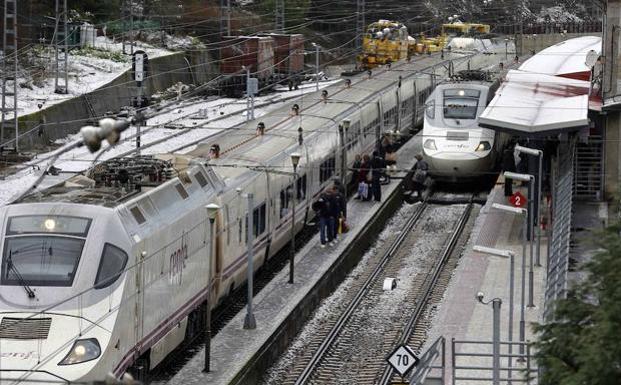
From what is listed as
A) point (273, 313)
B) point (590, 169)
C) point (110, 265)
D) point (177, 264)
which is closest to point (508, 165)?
point (590, 169)

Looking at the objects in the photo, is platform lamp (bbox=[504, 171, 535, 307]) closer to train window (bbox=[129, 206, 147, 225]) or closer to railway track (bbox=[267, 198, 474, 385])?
railway track (bbox=[267, 198, 474, 385])

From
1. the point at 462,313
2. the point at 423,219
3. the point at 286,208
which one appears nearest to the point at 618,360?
the point at 462,313

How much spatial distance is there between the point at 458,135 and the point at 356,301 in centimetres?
1157

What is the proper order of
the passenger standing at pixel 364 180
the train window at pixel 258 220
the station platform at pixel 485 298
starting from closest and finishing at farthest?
the station platform at pixel 485 298
the train window at pixel 258 220
the passenger standing at pixel 364 180

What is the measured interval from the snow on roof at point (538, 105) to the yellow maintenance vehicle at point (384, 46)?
114 ft

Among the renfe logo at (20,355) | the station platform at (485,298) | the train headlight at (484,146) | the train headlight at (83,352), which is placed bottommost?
the station platform at (485,298)

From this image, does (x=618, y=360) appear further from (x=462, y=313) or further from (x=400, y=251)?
(x=400, y=251)

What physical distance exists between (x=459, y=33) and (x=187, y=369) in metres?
64.5

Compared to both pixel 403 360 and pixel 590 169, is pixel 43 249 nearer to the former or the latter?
pixel 403 360

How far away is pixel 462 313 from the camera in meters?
28.5

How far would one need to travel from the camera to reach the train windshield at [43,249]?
20.0m

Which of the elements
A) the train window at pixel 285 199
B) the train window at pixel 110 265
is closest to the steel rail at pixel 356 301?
the train window at pixel 285 199

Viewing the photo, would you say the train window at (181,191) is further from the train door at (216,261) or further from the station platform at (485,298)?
the station platform at (485,298)

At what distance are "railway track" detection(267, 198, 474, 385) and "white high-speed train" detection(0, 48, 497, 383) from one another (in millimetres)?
2153
